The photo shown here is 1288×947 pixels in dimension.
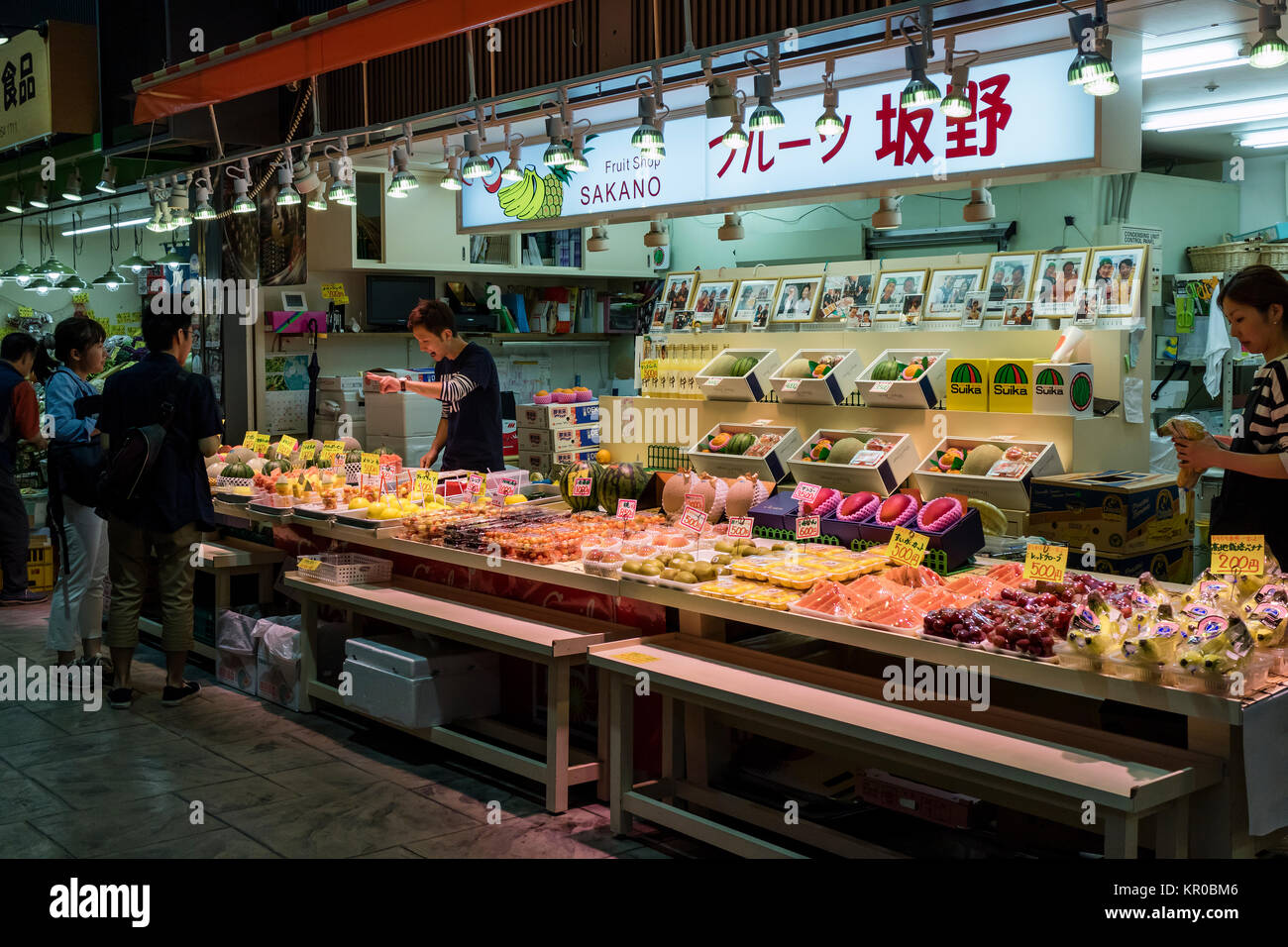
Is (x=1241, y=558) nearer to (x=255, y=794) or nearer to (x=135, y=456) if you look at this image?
(x=255, y=794)

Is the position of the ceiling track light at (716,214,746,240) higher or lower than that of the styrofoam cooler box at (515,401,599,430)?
higher

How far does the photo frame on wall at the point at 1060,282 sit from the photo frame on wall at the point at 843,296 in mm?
1059

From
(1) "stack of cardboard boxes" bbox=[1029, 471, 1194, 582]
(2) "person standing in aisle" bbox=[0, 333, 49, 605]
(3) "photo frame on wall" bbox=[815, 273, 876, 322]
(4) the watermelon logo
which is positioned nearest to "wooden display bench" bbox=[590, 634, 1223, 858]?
(1) "stack of cardboard boxes" bbox=[1029, 471, 1194, 582]

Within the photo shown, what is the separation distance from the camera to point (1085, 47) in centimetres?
382

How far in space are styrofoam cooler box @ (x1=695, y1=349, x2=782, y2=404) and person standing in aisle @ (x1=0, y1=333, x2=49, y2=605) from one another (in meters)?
4.14

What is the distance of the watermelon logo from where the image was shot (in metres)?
5.96

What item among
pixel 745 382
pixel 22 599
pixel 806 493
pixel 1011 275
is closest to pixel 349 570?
pixel 806 493

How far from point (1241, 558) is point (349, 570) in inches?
155

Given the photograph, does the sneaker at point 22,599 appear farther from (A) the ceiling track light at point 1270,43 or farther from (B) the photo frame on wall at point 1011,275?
(A) the ceiling track light at point 1270,43

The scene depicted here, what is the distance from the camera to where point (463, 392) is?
6.87m

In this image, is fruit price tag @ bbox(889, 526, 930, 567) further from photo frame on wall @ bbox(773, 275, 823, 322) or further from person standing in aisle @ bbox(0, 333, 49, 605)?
person standing in aisle @ bbox(0, 333, 49, 605)

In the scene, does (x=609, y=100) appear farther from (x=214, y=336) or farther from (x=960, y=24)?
(x=214, y=336)

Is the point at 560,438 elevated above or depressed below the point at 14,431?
below

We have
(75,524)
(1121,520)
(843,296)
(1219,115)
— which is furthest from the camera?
(1219,115)
